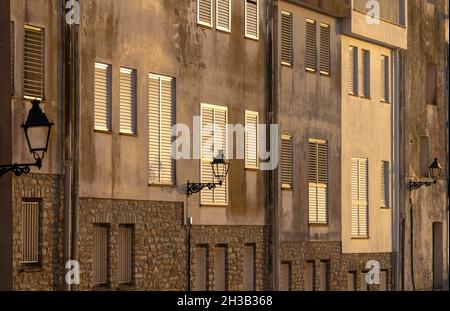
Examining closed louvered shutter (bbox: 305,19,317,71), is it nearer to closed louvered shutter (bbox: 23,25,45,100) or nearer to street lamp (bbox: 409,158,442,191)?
street lamp (bbox: 409,158,442,191)

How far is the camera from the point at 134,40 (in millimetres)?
32719

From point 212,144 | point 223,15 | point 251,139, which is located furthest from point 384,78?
point 212,144

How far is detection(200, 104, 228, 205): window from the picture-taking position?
1395 inches

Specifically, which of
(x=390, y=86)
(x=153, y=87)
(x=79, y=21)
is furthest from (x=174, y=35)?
(x=390, y=86)

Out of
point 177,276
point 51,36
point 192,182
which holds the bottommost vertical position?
point 177,276

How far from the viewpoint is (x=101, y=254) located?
103ft

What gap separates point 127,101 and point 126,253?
10.9 feet

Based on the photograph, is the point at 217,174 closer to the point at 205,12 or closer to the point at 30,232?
the point at 205,12

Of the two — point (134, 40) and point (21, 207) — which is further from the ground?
point (134, 40)

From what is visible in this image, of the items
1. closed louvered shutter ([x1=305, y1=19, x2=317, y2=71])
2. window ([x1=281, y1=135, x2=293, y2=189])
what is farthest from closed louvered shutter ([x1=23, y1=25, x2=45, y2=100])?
closed louvered shutter ([x1=305, y1=19, x2=317, y2=71])

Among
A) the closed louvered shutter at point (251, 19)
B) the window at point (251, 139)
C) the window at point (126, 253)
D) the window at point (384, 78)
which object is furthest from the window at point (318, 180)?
the window at point (126, 253)

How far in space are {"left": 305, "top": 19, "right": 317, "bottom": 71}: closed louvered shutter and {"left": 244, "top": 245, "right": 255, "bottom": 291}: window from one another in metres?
6.21

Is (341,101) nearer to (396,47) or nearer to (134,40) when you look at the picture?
(396,47)

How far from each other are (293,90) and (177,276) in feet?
A: 27.0
